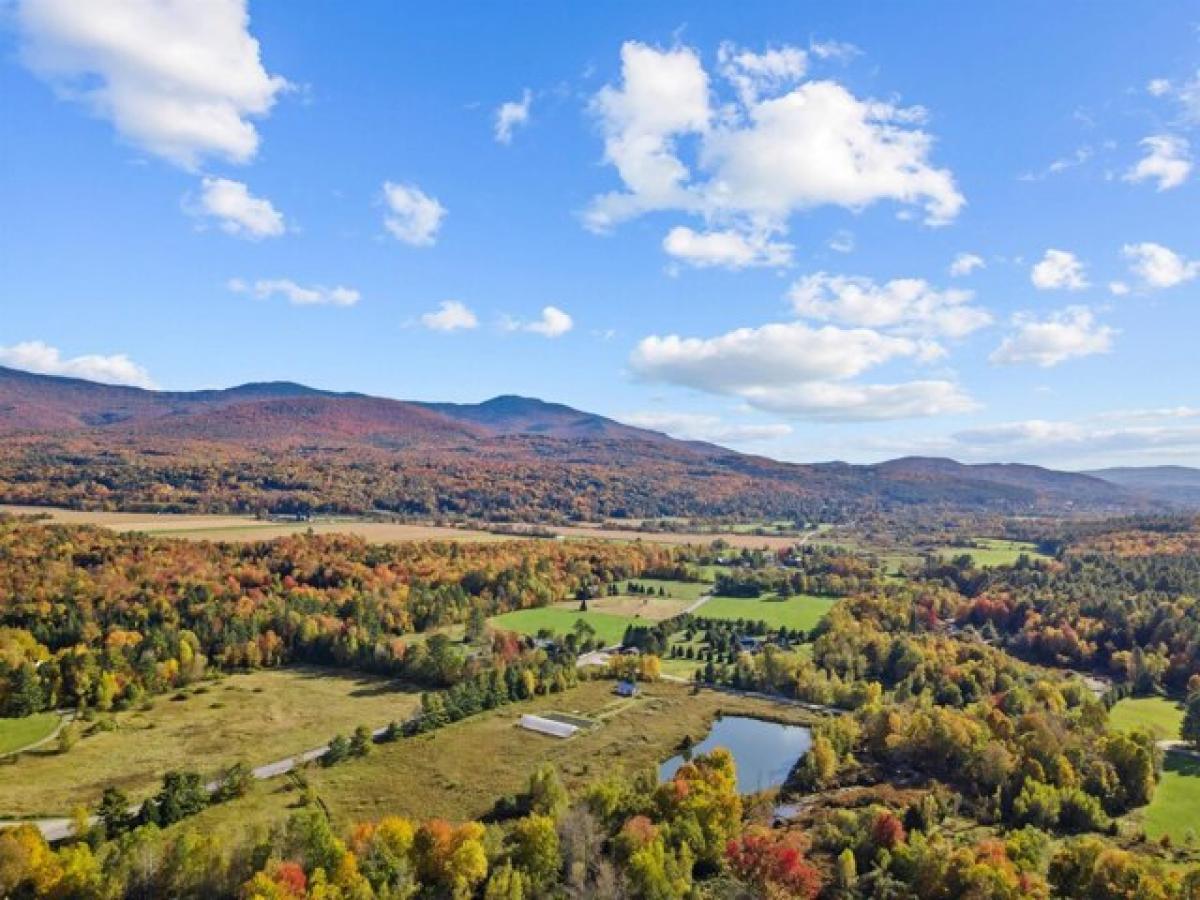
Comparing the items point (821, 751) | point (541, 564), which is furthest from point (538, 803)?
point (541, 564)

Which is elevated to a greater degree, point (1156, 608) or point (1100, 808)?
point (1156, 608)

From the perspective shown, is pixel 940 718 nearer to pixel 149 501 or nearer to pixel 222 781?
pixel 222 781

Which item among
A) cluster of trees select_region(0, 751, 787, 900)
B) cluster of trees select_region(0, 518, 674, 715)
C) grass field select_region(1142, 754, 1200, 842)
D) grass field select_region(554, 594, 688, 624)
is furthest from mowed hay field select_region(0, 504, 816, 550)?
grass field select_region(1142, 754, 1200, 842)

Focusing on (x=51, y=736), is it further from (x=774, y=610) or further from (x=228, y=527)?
(x=228, y=527)

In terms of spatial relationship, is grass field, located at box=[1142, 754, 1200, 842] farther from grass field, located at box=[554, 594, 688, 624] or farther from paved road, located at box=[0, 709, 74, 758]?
paved road, located at box=[0, 709, 74, 758]

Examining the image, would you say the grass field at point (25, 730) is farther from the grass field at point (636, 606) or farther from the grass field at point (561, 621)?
the grass field at point (636, 606)

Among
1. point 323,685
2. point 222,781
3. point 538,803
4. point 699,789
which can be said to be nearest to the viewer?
point 699,789

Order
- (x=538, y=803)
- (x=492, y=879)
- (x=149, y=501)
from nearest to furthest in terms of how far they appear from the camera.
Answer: (x=492, y=879) < (x=538, y=803) < (x=149, y=501)
